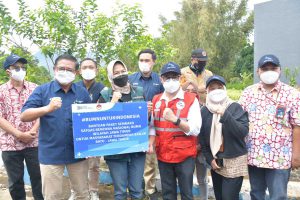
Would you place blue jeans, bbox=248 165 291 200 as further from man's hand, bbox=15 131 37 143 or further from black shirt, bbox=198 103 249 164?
man's hand, bbox=15 131 37 143

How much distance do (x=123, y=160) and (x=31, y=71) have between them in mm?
3076

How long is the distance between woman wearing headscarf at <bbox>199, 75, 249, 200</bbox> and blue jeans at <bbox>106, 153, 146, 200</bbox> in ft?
2.70

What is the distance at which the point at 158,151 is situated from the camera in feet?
11.4

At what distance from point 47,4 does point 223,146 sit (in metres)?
3.85

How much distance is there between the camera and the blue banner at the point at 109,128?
320cm

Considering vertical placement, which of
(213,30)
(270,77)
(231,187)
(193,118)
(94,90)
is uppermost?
(213,30)

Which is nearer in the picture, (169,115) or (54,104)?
(54,104)

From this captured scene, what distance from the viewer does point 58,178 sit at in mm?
3201

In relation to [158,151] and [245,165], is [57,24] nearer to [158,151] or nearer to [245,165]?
[158,151]

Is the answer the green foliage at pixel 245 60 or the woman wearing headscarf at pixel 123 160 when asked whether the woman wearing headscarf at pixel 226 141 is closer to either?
the woman wearing headscarf at pixel 123 160

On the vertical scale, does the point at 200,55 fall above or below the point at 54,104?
above

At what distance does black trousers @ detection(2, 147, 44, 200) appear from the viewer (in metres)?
3.94

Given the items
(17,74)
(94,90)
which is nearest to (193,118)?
(94,90)

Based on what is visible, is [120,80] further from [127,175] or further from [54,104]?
[127,175]
